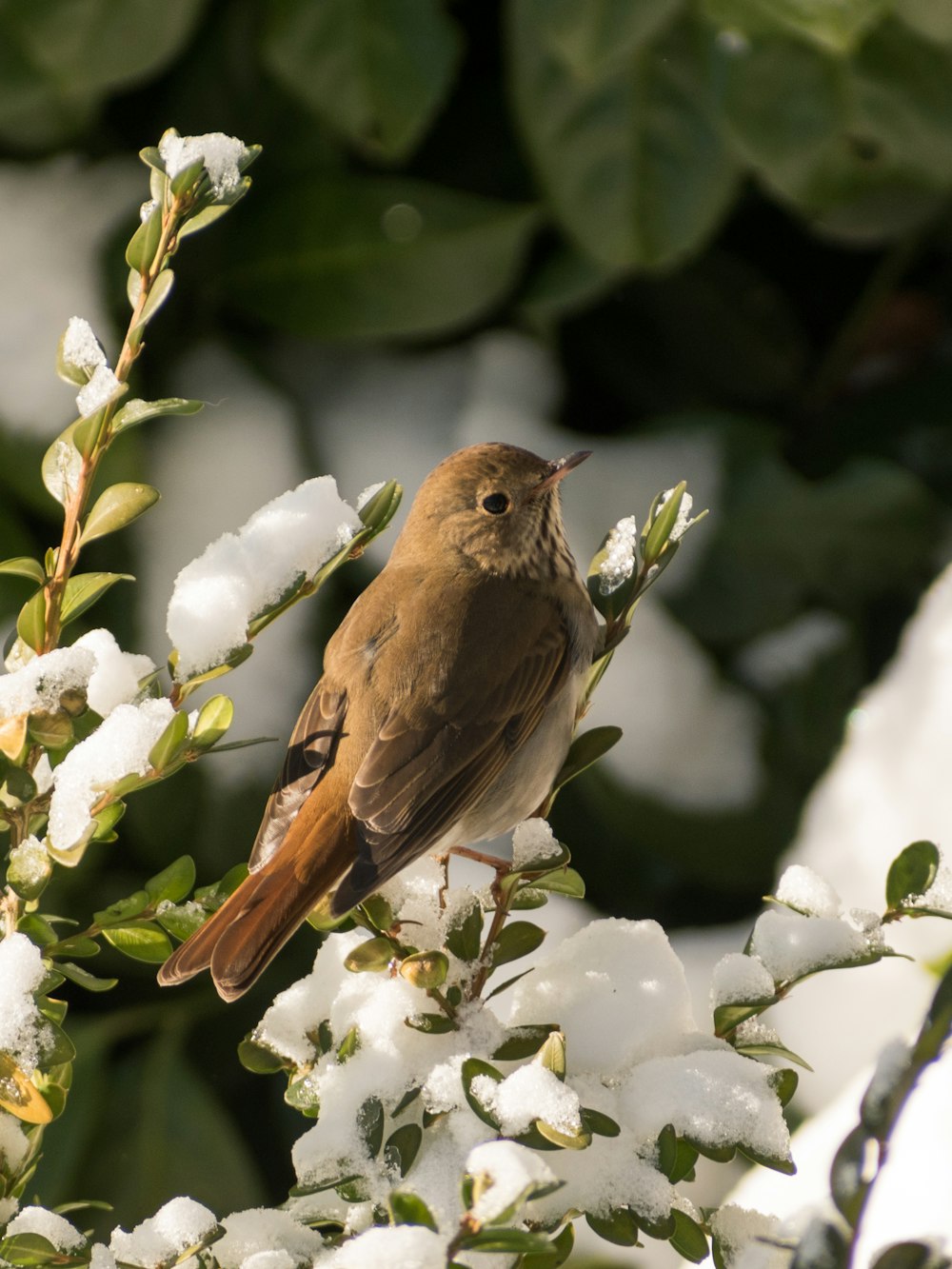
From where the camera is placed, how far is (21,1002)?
2.13 ft

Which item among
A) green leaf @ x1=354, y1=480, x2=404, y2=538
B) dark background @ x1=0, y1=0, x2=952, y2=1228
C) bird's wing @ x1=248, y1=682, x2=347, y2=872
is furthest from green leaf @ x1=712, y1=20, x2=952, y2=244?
green leaf @ x1=354, y1=480, x2=404, y2=538

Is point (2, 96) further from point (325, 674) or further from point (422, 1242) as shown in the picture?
point (422, 1242)

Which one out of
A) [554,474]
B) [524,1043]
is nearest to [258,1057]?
[524,1043]

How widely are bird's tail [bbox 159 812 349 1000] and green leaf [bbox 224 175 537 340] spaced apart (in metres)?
1.00

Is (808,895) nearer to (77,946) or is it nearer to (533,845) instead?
(533,845)

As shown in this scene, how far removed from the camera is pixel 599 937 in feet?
2.74

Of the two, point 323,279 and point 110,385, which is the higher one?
point 110,385

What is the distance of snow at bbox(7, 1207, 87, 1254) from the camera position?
0.70m

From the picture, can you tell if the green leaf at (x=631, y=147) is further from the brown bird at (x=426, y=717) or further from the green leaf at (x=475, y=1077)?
the green leaf at (x=475, y=1077)

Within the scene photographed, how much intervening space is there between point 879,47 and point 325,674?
46.8 inches

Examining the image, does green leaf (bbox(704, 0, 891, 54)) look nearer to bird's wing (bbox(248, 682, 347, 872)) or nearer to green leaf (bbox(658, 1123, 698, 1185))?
bird's wing (bbox(248, 682, 347, 872))

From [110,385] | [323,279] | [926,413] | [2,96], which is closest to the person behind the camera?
[110,385]

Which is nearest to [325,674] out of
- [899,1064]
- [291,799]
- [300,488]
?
[291,799]

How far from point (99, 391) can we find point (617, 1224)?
46cm
